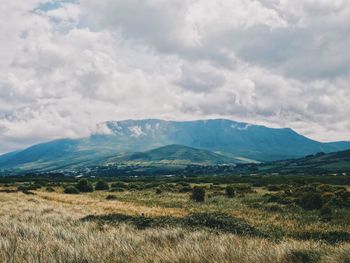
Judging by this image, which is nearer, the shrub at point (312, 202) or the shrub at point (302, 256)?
the shrub at point (302, 256)

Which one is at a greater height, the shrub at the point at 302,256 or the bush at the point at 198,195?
the shrub at the point at 302,256

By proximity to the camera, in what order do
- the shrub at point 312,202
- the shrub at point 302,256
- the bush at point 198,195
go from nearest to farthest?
the shrub at point 302,256
the shrub at point 312,202
the bush at point 198,195

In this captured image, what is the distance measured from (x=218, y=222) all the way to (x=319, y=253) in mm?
9834

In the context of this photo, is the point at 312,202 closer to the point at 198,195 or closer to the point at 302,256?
the point at 198,195

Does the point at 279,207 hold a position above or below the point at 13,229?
below

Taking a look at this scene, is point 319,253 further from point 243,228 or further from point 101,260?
point 243,228

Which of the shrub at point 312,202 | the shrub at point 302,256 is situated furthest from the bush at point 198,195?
the shrub at point 302,256

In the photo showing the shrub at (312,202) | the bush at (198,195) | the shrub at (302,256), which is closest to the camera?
the shrub at (302,256)

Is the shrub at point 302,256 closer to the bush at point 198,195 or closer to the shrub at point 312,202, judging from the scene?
the shrub at point 312,202

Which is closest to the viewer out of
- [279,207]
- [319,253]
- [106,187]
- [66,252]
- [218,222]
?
[319,253]

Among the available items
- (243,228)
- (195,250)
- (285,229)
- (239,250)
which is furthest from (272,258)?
(285,229)

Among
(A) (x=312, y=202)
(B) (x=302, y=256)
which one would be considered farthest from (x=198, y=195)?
(B) (x=302, y=256)

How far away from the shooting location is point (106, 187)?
243ft

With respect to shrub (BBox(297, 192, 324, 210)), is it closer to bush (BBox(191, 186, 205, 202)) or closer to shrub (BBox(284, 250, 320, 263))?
bush (BBox(191, 186, 205, 202))
